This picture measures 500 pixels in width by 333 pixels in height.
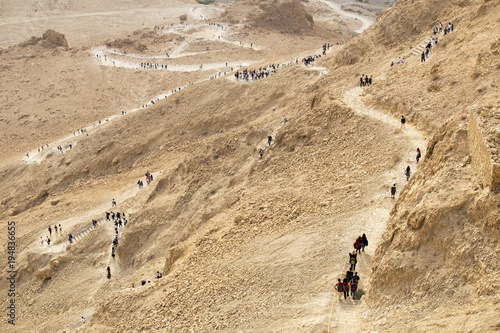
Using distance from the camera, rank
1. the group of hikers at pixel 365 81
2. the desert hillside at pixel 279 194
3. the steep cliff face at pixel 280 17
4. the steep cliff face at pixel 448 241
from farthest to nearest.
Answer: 1. the steep cliff face at pixel 280 17
2. the group of hikers at pixel 365 81
3. the desert hillside at pixel 279 194
4. the steep cliff face at pixel 448 241

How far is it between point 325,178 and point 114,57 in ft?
175

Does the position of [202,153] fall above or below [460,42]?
below

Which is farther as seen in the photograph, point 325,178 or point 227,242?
point 325,178

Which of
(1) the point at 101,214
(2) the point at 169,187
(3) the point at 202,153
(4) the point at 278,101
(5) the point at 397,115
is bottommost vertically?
(1) the point at 101,214

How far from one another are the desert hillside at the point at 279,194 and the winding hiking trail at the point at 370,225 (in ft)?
0.23

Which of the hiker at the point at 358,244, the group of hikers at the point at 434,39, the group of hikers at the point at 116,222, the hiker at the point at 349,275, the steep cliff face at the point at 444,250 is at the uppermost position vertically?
the group of hikers at the point at 434,39

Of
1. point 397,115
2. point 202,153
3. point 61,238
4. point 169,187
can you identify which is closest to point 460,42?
point 397,115

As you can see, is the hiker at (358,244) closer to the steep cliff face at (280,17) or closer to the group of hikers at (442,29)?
the group of hikers at (442,29)

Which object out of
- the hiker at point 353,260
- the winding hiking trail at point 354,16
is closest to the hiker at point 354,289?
the hiker at point 353,260

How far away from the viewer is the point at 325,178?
20406 mm

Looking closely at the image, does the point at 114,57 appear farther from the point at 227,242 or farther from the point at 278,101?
the point at 227,242

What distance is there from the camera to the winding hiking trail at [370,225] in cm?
1249

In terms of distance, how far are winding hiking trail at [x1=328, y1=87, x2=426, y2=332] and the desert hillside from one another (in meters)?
0.07

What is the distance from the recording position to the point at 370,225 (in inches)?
628
